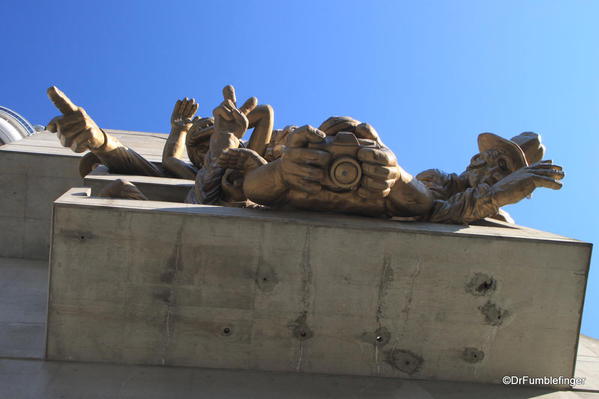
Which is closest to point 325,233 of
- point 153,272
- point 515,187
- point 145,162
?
point 153,272

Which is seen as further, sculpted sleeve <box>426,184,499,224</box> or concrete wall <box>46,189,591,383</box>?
sculpted sleeve <box>426,184,499,224</box>

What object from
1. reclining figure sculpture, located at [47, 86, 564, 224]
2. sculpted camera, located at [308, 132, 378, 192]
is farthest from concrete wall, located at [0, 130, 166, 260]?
sculpted camera, located at [308, 132, 378, 192]

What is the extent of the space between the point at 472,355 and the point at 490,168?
1.81 meters

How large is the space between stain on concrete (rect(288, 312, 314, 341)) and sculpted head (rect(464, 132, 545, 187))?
2.23 metres

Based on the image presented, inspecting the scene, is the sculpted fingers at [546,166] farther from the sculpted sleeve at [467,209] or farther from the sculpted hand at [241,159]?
the sculpted hand at [241,159]

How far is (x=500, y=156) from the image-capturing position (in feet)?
15.8

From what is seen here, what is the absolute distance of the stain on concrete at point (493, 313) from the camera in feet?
12.7

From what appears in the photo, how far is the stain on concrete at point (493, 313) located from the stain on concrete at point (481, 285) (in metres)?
0.10

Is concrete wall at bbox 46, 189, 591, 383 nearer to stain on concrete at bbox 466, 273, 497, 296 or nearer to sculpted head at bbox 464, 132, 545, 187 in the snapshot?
stain on concrete at bbox 466, 273, 497, 296

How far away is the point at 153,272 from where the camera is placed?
363 centimetres

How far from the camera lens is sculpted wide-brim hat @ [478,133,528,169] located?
4.75m

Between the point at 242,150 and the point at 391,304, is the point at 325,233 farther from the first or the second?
the point at 242,150

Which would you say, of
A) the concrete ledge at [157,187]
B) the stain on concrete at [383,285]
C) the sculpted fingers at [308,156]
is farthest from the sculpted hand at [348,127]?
the concrete ledge at [157,187]

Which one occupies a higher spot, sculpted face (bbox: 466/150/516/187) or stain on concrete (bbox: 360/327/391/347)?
sculpted face (bbox: 466/150/516/187)
